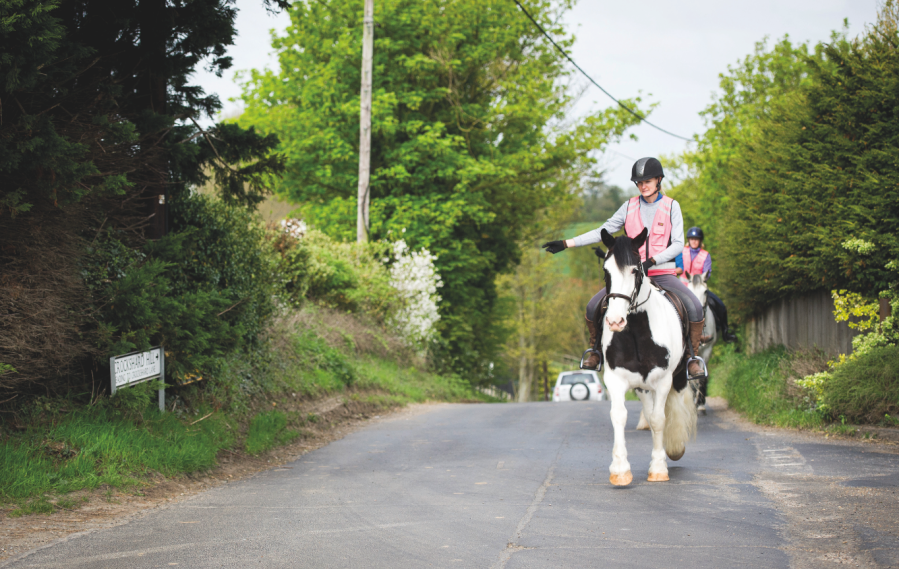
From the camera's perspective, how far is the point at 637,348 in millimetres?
8102

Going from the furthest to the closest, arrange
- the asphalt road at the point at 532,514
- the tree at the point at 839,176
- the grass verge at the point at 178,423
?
the tree at the point at 839,176 < the grass verge at the point at 178,423 < the asphalt road at the point at 532,514

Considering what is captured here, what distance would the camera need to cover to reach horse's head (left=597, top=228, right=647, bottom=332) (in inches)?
293

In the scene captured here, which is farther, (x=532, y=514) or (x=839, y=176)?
(x=839, y=176)

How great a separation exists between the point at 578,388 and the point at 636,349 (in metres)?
29.5

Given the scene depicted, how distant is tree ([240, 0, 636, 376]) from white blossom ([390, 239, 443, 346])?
248 centimetres

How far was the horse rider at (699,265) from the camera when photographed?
1323 cm

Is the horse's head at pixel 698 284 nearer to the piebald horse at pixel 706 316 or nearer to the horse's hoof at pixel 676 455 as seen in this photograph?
the piebald horse at pixel 706 316

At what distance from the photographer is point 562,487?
7.90m

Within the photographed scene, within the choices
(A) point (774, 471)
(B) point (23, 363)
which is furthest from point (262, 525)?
(A) point (774, 471)

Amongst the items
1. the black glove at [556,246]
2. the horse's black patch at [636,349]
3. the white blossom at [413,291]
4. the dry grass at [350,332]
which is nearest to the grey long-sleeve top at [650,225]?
the black glove at [556,246]

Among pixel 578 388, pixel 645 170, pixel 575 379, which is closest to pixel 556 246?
pixel 645 170

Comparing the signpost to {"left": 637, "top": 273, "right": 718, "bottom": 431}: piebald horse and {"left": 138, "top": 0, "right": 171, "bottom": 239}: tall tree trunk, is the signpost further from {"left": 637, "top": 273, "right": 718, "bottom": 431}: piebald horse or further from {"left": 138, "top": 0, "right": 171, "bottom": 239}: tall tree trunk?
{"left": 637, "top": 273, "right": 718, "bottom": 431}: piebald horse

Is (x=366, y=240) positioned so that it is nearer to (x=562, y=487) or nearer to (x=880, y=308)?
(x=880, y=308)

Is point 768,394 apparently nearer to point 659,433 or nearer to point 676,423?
point 676,423
